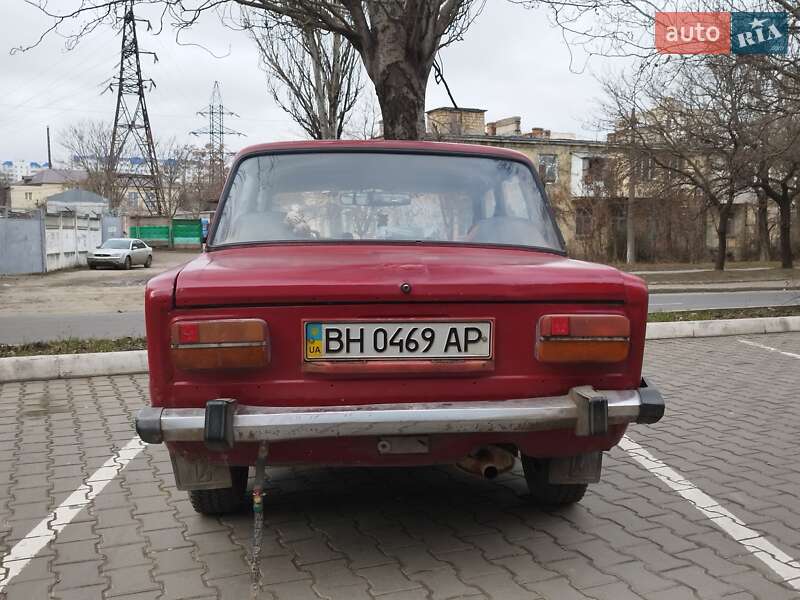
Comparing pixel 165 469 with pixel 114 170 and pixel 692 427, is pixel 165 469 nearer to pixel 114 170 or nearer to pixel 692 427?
pixel 692 427

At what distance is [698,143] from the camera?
2558 cm

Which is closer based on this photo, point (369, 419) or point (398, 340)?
point (369, 419)

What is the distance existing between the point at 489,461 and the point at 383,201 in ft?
4.51

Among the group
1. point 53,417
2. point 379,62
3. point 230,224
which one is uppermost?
point 379,62

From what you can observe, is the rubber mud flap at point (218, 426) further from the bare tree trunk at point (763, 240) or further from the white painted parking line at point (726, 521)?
the bare tree trunk at point (763, 240)

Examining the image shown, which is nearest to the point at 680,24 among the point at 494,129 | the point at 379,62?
the point at 379,62

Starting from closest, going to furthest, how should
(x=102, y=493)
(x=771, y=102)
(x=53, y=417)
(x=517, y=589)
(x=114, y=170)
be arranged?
(x=517, y=589) < (x=102, y=493) < (x=53, y=417) < (x=771, y=102) < (x=114, y=170)

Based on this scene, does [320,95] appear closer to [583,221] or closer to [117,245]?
[117,245]

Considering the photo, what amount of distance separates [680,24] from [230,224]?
1099 cm

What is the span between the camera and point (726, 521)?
3705 mm

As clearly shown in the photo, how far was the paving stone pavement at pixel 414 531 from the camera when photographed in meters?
3.06

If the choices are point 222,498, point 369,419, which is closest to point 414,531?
point 222,498

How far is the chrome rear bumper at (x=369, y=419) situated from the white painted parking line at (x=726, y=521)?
0.99 m

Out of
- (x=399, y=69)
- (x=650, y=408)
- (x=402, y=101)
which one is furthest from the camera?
(x=402, y=101)
